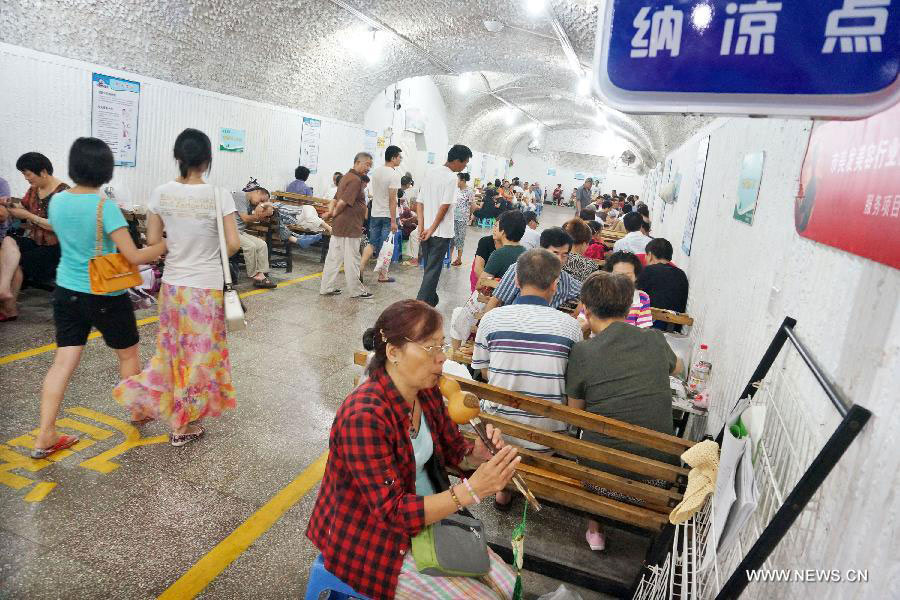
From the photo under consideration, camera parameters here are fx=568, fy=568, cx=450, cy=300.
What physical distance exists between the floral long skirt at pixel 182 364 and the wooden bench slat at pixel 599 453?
1721 millimetres

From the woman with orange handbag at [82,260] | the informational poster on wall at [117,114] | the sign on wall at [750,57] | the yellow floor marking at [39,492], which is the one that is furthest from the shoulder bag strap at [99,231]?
the informational poster on wall at [117,114]

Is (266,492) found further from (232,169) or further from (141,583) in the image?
(232,169)

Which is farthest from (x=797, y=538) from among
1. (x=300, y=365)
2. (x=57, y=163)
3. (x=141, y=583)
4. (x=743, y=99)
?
(x=57, y=163)

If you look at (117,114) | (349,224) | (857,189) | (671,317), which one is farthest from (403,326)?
(117,114)

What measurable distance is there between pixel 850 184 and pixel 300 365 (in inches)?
159

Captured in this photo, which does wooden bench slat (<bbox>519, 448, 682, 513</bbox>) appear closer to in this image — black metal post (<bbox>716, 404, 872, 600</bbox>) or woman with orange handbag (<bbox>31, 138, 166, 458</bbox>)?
black metal post (<bbox>716, 404, 872, 600</bbox>)

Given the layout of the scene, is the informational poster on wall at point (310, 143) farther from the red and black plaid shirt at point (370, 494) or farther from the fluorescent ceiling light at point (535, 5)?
the red and black plaid shirt at point (370, 494)

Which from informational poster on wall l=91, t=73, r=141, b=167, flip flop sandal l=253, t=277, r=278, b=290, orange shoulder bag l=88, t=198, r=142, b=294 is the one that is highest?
informational poster on wall l=91, t=73, r=141, b=167

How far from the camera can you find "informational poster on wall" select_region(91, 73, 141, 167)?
7.02 m

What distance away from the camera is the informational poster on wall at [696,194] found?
7.13 m

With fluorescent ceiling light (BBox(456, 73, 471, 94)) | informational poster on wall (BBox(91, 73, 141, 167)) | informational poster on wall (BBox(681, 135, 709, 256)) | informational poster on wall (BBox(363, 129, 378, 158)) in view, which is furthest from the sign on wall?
fluorescent ceiling light (BBox(456, 73, 471, 94))

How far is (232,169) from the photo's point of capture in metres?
9.74

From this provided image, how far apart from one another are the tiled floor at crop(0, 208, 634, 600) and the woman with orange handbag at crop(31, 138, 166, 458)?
1.43ft

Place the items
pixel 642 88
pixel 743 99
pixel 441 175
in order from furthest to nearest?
pixel 441 175
pixel 642 88
pixel 743 99
